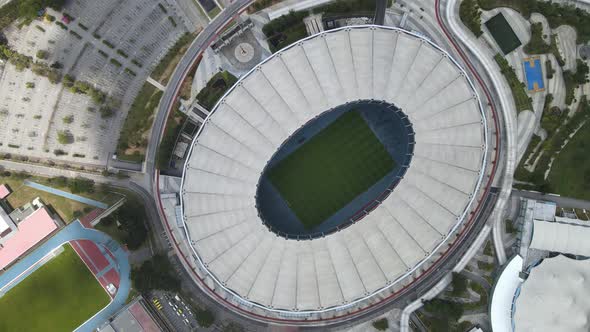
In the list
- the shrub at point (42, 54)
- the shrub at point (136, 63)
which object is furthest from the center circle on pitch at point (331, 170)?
the shrub at point (42, 54)

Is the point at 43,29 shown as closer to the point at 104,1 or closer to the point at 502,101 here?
the point at 104,1

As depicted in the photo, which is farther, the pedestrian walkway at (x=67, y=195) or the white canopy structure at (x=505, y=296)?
the pedestrian walkway at (x=67, y=195)

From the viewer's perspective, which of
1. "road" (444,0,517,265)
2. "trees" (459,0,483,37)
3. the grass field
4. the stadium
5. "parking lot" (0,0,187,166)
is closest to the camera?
the stadium

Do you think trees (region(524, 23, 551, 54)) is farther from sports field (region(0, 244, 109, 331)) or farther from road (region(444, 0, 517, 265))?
sports field (region(0, 244, 109, 331))

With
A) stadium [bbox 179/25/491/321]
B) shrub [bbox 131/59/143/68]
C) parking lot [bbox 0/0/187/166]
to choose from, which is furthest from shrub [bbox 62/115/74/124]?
stadium [bbox 179/25/491/321]

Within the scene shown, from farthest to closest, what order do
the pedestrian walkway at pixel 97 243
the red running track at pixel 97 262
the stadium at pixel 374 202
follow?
the red running track at pixel 97 262, the pedestrian walkway at pixel 97 243, the stadium at pixel 374 202

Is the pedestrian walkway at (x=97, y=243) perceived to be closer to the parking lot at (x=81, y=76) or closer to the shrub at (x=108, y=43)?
the parking lot at (x=81, y=76)

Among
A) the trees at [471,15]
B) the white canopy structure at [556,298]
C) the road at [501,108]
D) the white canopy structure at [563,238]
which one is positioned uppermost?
the trees at [471,15]
